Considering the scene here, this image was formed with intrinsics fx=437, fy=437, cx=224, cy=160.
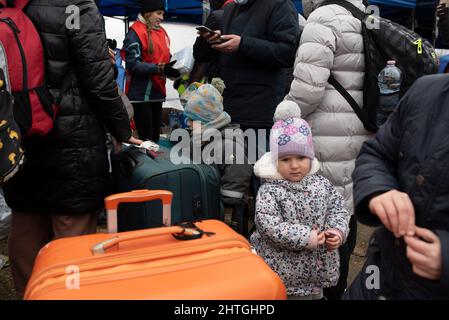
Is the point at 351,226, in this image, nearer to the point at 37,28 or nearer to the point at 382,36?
the point at 382,36

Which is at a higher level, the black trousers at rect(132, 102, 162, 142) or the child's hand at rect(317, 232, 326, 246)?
the child's hand at rect(317, 232, 326, 246)

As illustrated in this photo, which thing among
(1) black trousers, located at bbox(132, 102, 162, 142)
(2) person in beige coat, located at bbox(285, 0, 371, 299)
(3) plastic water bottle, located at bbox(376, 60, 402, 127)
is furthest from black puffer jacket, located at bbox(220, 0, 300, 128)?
(1) black trousers, located at bbox(132, 102, 162, 142)

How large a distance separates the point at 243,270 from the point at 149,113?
312cm

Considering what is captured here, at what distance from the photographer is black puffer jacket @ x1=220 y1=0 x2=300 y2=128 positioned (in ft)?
8.14

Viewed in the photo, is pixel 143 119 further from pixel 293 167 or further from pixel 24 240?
pixel 293 167

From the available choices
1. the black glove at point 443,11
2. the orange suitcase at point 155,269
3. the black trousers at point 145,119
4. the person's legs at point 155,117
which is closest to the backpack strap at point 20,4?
the orange suitcase at point 155,269

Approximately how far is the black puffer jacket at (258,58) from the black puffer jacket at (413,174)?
1.45 metres

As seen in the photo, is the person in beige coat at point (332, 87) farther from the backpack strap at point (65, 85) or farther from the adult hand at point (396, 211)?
the adult hand at point (396, 211)

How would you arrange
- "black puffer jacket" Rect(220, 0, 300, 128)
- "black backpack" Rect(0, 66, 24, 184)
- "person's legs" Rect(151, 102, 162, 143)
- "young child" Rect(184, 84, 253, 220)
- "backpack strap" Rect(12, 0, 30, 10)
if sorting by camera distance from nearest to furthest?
"black backpack" Rect(0, 66, 24, 184) < "backpack strap" Rect(12, 0, 30, 10) < "young child" Rect(184, 84, 253, 220) < "black puffer jacket" Rect(220, 0, 300, 128) < "person's legs" Rect(151, 102, 162, 143)

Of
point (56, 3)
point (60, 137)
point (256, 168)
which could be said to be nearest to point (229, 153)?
point (256, 168)

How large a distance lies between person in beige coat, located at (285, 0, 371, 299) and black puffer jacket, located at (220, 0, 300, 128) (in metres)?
0.26

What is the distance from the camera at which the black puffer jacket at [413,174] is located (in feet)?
3.05

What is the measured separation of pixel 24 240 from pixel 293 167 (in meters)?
1.32

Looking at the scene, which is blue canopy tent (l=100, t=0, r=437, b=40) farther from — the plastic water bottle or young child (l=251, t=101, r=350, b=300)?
young child (l=251, t=101, r=350, b=300)
